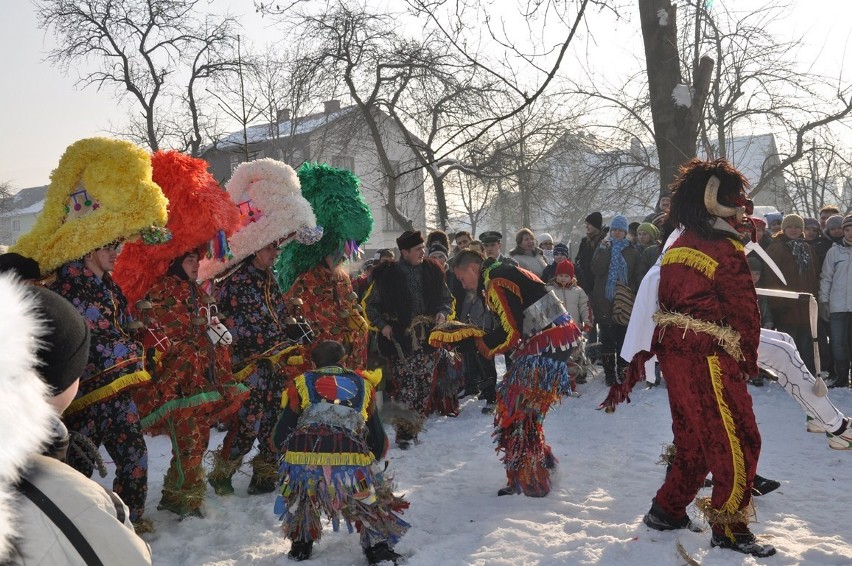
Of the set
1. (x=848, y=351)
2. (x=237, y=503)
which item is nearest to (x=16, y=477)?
(x=237, y=503)

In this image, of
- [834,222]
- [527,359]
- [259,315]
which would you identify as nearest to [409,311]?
[259,315]

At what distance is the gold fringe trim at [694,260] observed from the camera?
422 cm

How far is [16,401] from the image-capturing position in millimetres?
1430

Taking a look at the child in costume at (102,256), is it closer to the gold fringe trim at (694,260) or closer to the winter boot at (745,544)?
the gold fringe trim at (694,260)

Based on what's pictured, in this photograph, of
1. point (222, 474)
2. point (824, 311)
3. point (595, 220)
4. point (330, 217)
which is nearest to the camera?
point (222, 474)

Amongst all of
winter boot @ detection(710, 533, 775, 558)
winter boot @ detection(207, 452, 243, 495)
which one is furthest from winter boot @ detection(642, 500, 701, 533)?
winter boot @ detection(207, 452, 243, 495)

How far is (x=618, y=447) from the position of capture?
6.88m

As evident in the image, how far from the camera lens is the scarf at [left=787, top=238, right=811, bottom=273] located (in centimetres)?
902

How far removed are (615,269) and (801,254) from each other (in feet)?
7.07

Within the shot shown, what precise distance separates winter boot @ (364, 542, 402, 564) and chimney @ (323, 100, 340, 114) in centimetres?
1245

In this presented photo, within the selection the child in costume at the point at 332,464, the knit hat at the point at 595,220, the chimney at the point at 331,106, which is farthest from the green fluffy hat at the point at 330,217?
the chimney at the point at 331,106

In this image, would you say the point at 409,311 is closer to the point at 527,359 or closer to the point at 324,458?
the point at 527,359

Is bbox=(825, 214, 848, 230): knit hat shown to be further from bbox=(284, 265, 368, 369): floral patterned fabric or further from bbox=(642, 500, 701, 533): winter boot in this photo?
bbox=(284, 265, 368, 369): floral patterned fabric

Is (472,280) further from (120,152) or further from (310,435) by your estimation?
(120,152)
